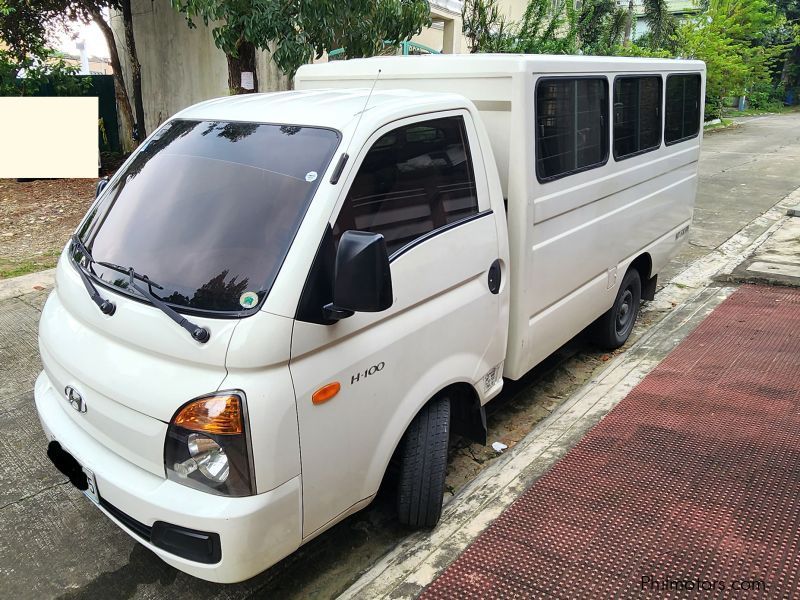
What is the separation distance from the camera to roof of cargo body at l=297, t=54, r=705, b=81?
11.5ft

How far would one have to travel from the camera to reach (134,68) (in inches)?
559

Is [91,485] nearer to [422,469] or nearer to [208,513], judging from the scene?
[208,513]

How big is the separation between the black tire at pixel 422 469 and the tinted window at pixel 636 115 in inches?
100

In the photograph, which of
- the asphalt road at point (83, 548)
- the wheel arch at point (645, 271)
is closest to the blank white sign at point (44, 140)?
the asphalt road at point (83, 548)

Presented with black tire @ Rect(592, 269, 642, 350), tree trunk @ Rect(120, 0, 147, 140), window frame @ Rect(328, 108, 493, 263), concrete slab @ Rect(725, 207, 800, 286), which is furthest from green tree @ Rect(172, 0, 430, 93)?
tree trunk @ Rect(120, 0, 147, 140)

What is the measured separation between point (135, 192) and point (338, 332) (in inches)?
51.2

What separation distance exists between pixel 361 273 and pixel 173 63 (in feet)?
44.1

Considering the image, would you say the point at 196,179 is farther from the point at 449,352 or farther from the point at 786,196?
the point at 786,196

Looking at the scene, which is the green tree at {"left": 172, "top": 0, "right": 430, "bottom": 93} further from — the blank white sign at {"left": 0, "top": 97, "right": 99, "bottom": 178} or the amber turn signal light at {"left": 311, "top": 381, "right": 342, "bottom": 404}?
the amber turn signal light at {"left": 311, "top": 381, "right": 342, "bottom": 404}

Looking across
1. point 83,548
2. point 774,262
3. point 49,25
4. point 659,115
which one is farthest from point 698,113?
point 49,25

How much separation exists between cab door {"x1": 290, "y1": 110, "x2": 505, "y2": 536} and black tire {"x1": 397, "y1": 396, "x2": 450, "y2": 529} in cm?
18

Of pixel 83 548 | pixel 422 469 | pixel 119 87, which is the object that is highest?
pixel 119 87

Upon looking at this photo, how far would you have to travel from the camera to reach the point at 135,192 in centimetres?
310

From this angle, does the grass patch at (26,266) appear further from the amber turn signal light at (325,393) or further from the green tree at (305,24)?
the amber turn signal light at (325,393)
